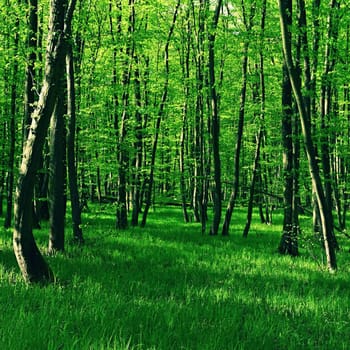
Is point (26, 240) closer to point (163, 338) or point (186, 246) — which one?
point (163, 338)

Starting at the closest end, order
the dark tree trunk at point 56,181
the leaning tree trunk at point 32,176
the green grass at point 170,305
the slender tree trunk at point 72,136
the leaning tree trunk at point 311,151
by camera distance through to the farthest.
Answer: the green grass at point 170,305, the leaning tree trunk at point 32,176, the leaning tree trunk at point 311,151, the dark tree trunk at point 56,181, the slender tree trunk at point 72,136

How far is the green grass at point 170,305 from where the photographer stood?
12.2ft

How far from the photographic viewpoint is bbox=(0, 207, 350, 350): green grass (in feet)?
12.2

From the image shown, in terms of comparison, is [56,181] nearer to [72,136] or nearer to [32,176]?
[72,136]

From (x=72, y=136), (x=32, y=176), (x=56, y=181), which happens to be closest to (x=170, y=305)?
(x=32, y=176)

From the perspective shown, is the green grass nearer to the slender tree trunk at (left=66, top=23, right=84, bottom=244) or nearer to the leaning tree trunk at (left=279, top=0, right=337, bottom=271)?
the leaning tree trunk at (left=279, top=0, right=337, bottom=271)

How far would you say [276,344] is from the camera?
4.08m

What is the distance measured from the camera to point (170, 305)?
486 centimetres

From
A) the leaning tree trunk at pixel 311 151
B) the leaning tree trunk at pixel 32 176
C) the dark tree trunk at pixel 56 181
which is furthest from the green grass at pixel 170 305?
the leaning tree trunk at pixel 311 151

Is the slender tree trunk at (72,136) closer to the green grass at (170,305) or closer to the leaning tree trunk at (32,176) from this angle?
the green grass at (170,305)

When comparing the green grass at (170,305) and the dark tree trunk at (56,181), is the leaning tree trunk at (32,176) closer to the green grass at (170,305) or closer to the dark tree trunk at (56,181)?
the green grass at (170,305)

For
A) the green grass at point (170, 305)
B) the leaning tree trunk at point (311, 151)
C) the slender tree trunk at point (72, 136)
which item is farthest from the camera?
the slender tree trunk at point (72, 136)

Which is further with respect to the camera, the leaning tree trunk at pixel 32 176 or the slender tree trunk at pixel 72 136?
the slender tree trunk at pixel 72 136

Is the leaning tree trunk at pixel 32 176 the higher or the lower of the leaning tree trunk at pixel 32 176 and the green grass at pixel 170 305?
the higher
